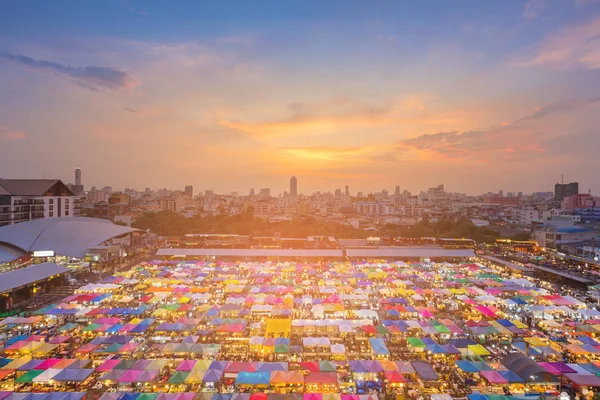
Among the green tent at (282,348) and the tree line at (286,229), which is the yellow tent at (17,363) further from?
the tree line at (286,229)

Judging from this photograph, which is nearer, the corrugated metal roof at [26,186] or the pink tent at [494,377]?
the pink tent at [494,377]

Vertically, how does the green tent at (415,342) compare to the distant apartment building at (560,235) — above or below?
below

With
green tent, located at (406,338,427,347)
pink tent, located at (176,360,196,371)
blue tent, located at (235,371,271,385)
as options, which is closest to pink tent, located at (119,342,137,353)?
pink tent, located at (176,360,196,371)

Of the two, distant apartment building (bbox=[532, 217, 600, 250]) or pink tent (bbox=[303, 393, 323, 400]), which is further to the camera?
distant apartment building (bbox=[532, 217, 600, 250])

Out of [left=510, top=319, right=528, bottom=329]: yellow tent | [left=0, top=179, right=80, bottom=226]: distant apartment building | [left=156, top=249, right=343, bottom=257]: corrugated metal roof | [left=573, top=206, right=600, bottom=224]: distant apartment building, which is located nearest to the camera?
[left=510, top=319, right=528, bottom=329]: yellow tent

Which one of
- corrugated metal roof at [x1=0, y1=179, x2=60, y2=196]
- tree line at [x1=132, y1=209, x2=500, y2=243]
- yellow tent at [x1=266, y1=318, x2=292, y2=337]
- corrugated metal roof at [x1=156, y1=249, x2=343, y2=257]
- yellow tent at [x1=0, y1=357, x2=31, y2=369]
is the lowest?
yellow tent at [x1=0, y1=357, x2=31, y2=369]

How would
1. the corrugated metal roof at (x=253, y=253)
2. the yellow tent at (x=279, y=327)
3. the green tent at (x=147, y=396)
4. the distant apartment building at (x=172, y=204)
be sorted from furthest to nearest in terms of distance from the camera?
1. the distant apartment building at (x=172, y=204)
2. the corrugated metal roof at (x=253, y=253)
3. the yellow tent at (x=279, y=327)
4. the green tent at (x=147, y=396)

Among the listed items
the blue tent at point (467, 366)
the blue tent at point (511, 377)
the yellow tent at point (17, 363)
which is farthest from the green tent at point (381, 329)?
the yellow tent at point (17, 363)

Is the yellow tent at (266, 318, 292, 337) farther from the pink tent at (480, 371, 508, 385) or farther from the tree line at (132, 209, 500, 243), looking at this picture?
the tree line at (132, 209, 500, 243)
